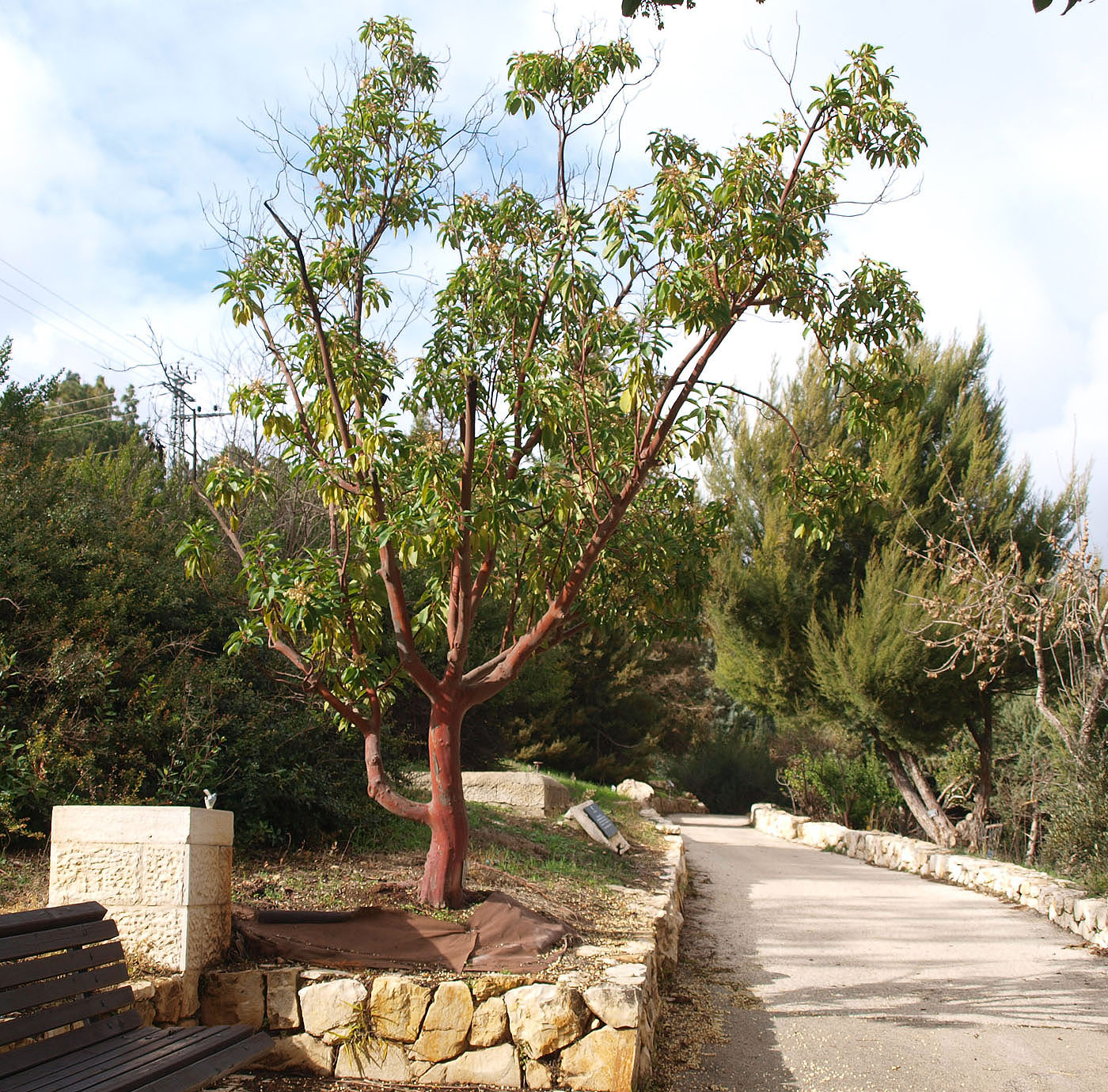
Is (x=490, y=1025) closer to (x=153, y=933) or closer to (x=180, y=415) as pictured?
(x=153, y=933)

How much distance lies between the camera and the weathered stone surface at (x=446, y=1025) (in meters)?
4.47

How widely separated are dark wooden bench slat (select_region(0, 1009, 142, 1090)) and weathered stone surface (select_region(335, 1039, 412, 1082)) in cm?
105

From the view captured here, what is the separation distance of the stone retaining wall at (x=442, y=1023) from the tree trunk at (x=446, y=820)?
97cm

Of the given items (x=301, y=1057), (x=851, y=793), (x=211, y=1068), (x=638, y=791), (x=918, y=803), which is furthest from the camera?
(x=638, y=791)

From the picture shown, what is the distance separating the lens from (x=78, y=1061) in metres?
3.34

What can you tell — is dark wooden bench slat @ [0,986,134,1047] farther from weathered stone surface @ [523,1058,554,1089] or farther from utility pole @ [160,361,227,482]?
utility pole @ [160,361,227,482]

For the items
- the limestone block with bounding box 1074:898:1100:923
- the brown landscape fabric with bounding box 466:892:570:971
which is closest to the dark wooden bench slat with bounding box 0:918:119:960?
the brown landscape fabric with bounding box 466:892:570:971

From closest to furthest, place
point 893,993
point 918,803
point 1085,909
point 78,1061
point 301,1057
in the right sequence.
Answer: point 78,1061, point 301,1057, point 893,993, point 1085,909, point 918,803

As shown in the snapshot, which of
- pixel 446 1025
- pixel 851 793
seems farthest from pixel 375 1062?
pixel 851 793

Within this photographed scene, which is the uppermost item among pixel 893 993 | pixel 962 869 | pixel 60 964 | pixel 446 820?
pixel 446 820

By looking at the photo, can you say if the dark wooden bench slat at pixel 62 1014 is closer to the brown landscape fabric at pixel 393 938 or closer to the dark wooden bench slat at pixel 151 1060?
the dark wooden bench slat at pixel 151 1060

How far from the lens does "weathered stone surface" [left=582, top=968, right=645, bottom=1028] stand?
437cm

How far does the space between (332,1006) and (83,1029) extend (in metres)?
1.27

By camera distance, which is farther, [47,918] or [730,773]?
[730,773]
